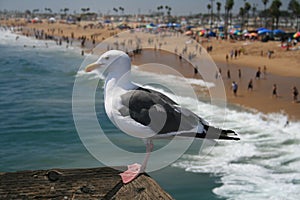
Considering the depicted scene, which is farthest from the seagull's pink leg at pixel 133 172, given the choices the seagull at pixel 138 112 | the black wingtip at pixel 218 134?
the black wingtip at pixel 218 134

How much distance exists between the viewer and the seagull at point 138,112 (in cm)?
429

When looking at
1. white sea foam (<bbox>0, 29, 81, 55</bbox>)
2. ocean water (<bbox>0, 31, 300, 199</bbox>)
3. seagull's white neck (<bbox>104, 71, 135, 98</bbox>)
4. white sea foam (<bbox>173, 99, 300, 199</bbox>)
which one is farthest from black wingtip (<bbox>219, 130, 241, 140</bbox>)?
white sea foam (<bbox>0, 29, 81, 55</bbox>)

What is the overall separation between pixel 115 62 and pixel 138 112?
0.63m

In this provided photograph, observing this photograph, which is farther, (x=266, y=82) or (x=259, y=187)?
(x=266, y=82)

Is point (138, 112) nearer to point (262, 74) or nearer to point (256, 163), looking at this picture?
point (256, 163)

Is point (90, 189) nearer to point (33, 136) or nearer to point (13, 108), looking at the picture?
point (33, 136)

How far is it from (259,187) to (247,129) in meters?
6.96

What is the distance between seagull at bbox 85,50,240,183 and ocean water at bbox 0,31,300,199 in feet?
8.37

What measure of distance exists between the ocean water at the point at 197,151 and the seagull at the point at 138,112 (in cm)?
255

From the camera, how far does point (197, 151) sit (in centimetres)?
1594

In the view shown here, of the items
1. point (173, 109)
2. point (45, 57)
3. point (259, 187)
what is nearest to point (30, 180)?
point (173, 109)

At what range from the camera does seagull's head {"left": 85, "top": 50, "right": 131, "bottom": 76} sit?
171 inches

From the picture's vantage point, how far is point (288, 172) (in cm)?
1350

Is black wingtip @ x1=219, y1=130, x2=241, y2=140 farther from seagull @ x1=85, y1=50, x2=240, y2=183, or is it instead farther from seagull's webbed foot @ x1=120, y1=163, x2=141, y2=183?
seagull's webbed foot @ x1=120, y1=163, x2=141, y2=183
